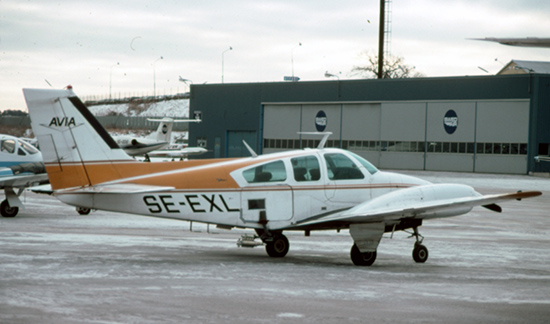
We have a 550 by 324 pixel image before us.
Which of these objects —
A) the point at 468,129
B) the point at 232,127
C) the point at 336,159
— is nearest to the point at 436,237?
the point at 336,159

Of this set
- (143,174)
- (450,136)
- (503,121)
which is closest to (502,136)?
(503,121)

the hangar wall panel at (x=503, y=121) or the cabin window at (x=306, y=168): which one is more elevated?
the hangar wall panel at (x=503, y=121)

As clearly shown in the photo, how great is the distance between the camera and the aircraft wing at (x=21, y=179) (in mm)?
20422

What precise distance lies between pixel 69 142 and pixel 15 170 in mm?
9154

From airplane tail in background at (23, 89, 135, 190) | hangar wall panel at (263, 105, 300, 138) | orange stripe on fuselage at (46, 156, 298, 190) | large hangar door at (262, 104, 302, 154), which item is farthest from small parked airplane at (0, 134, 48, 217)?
hangar wall panel at (263, 105, 300, 138)

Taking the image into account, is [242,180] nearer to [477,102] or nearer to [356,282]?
[356,282]

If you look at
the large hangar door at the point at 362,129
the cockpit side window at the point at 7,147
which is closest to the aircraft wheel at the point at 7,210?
the cockpit side window at the point at 7,147

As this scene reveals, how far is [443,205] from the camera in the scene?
12289 millimetres

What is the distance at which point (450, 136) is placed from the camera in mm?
56719

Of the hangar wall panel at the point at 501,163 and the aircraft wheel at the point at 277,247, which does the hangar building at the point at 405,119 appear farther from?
the aircraft wheel at the point at 277,247

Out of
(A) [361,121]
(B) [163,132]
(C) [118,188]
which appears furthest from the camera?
(A) [361,121]

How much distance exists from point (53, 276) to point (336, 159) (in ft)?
18.1

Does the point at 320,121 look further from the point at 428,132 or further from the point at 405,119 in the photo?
the point at 428,132

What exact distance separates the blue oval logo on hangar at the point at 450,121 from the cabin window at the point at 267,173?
1810 inches
